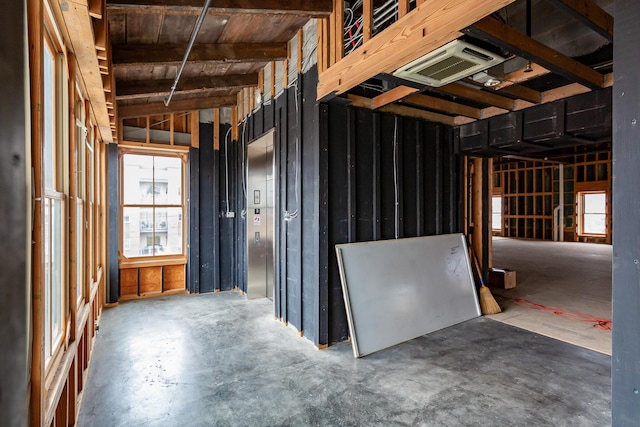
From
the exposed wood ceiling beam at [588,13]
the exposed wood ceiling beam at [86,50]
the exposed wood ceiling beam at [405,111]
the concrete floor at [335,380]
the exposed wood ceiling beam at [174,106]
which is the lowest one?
the concrete floor at [335,380]

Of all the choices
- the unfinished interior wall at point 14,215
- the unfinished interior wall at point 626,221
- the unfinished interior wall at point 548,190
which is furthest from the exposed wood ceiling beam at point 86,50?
the unfinished interior wall at point 548,190

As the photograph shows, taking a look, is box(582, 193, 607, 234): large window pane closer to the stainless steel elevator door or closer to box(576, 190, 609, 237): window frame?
box(576, 190, 609, 237): window frame

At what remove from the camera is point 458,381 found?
2930mm

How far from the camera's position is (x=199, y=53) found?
376 cm

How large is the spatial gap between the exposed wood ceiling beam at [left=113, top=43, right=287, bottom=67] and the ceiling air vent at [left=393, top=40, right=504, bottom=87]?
6.63 ft

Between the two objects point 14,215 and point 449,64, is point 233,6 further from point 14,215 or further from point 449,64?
point 14,215

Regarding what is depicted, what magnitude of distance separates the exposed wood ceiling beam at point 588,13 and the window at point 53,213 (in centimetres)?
324

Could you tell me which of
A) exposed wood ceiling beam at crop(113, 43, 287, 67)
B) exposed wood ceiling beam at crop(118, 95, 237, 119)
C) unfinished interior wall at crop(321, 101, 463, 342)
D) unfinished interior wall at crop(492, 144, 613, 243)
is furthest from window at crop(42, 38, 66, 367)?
unfinished interior wall at crop(492, 144, 613, 243)

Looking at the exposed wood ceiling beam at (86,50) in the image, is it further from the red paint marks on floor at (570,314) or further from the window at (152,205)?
the red paint marks on floor at (570,314)

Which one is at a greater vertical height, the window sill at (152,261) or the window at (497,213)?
the window at (497,213)

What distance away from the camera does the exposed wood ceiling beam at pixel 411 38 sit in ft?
6.47

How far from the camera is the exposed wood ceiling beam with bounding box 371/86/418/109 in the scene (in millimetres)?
3401

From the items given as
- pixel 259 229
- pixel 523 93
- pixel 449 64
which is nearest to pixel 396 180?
pixel 523 93

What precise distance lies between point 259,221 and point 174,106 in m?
2.39
